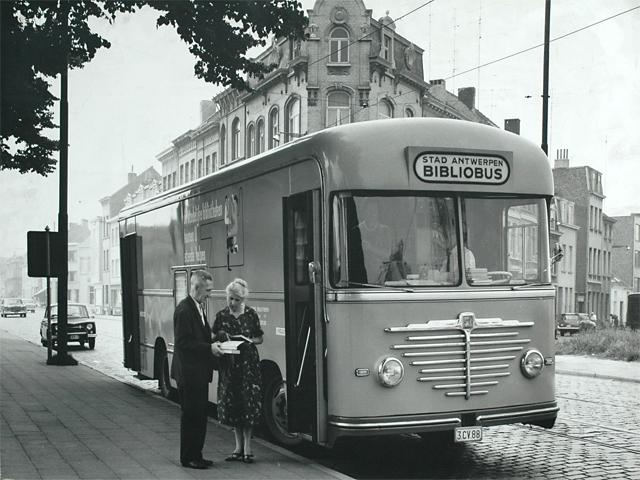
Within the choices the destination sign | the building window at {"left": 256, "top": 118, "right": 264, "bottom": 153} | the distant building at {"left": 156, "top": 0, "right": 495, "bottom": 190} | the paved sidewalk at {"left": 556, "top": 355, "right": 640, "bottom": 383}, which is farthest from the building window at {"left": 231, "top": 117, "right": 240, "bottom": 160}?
the destination sign

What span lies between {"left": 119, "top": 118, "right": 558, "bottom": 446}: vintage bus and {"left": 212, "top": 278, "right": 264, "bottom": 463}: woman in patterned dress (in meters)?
0.46

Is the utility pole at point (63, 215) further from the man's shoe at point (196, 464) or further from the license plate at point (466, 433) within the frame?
the license plate at point (466, 433)

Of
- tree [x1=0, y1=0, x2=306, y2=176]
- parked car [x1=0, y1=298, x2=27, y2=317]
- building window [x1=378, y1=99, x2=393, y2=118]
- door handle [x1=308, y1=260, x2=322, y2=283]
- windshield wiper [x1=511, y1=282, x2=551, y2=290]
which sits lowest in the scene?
parked car [x1=0, y1=298, x2=27, y2=317]

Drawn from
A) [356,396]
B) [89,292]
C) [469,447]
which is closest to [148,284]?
[469,447]

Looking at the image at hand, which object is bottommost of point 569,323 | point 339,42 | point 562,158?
point 569,323

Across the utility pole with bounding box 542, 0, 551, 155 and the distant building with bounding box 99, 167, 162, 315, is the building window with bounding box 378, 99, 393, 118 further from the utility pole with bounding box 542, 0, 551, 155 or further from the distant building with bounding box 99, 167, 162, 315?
the distant building with bounding box 99, 167, 162, 315

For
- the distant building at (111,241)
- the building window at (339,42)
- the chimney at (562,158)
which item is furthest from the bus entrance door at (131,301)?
the distant building at (111,241)

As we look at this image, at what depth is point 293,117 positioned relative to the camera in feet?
157

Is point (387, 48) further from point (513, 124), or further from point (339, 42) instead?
point (513, 124)

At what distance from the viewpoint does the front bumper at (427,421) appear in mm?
8203

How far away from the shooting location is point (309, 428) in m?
8.73

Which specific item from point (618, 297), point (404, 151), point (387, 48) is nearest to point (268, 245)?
point (404, 151)

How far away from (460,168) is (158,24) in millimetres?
7625

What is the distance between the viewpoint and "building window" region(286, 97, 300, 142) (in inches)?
1850
